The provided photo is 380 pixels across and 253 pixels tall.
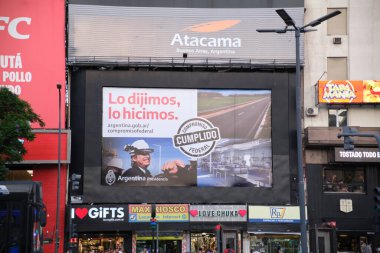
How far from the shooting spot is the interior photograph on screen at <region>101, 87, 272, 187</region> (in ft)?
139

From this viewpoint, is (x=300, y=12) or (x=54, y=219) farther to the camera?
(x=300, y=12)

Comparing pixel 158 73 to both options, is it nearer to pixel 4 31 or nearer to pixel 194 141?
pixel 194 141

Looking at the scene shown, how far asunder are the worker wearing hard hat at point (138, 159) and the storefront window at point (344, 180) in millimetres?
12826

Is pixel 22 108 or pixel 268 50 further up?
pixel 268 50

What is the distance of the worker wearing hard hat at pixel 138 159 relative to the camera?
4216 cm

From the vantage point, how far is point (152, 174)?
42.3 meters

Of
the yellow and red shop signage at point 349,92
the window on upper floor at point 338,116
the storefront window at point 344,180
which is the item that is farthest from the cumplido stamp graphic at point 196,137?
the window on upper floor at point 338,116

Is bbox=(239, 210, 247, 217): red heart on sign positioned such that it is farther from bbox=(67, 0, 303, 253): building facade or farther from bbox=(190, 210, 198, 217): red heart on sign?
bbox=(190, 210, 198, 217): red heart on sign

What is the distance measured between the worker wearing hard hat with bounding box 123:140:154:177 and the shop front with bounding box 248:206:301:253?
A: 7844mm

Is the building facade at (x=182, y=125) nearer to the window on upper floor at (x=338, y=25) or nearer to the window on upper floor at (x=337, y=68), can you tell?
the window on upper floor at (x=338, y=25)

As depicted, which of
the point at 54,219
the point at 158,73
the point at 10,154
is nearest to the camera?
the point at 10,154

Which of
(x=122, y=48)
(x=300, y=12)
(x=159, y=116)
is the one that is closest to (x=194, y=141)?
(x=159, y=116)

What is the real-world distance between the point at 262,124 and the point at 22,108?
57.7ft

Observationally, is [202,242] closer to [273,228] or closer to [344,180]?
[273,228]
